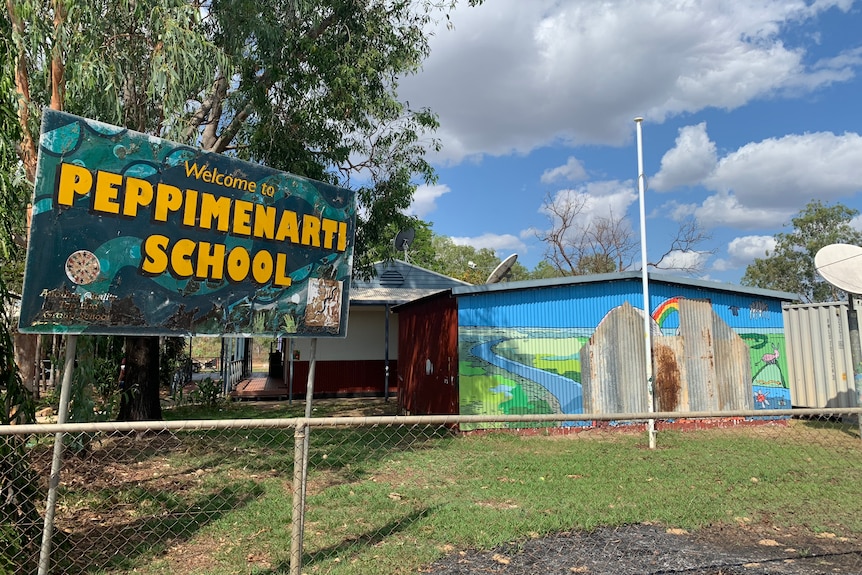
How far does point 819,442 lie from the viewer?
9.86 m

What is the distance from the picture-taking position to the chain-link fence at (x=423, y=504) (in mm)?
4242

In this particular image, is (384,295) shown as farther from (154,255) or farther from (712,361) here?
(154,255)

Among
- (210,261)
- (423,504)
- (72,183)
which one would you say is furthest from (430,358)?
(72,183)

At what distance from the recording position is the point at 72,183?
163 inches

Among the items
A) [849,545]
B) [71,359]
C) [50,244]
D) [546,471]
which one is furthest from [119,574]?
[849,545]

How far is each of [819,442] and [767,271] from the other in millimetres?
38692

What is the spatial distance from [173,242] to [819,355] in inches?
507

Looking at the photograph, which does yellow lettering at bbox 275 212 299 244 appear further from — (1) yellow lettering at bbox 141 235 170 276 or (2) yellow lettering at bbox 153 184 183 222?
(1) yellow lettering at bbox 141 235 170 276

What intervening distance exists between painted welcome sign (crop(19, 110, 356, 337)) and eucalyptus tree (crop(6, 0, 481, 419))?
3.63 meters

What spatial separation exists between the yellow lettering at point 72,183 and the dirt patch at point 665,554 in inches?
156

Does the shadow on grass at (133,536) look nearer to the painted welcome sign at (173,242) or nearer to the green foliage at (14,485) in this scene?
the green foliage at (14,485)

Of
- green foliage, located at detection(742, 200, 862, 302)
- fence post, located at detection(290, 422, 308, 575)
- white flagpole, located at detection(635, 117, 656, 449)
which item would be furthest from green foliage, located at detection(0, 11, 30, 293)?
green foliage, located at detection(742, 200, 862, 302)

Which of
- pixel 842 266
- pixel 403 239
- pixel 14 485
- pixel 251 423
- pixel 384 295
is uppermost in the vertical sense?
pixel 403 239

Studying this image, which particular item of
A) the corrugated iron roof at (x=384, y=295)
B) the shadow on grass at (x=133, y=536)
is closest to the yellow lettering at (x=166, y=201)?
the shadow on grass at (x=133, y=536)
